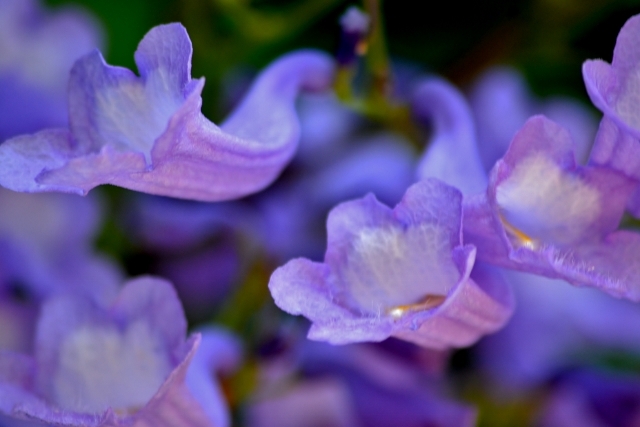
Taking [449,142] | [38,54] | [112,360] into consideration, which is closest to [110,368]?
[112,360]

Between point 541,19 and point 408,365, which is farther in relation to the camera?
point 541,19

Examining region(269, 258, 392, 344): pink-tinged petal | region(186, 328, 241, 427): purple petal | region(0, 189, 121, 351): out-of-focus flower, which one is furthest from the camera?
region(0, 189, 121, 351): out-of-focus flower

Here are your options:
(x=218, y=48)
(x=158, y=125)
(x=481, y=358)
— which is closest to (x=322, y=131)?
(x=218, y=48)

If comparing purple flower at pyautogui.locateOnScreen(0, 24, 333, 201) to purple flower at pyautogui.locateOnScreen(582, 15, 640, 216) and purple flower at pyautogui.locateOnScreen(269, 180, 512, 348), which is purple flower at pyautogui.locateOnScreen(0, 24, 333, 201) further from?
purple flower at pyautogui.locateOnScreen(582, 15, 640, 216)

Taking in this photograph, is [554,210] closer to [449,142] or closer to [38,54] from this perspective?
[449,142]

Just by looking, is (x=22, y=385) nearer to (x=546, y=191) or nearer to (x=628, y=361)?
(x=546, y=191)

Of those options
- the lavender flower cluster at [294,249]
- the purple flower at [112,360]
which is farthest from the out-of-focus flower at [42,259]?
the purple flower at [112,360]

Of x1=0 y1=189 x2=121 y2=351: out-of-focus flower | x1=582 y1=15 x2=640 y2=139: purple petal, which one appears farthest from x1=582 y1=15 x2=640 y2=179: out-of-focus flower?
x1=0 y1=189 x2=121 y2=351: out-of-focus flower
